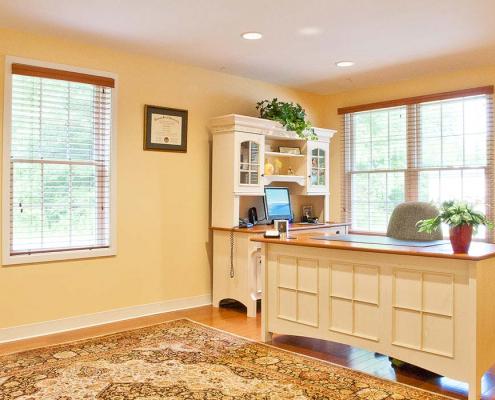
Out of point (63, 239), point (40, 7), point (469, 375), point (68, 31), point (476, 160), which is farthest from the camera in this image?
point (476, 160)

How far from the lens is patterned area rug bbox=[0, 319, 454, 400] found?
2686mm

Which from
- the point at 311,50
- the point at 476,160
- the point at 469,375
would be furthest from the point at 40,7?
the point at 476,160

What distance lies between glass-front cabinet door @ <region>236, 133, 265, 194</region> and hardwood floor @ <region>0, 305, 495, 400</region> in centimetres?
125

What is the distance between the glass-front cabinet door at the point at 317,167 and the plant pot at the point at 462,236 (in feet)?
9.37

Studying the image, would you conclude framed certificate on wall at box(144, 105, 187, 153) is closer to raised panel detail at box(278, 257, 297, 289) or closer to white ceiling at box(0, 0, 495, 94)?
white ceiling at box(0, 0, 495, 94)

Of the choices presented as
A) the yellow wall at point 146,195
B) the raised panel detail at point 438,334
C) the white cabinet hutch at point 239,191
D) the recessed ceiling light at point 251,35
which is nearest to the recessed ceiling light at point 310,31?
the recessed ceiling light at point 251,35

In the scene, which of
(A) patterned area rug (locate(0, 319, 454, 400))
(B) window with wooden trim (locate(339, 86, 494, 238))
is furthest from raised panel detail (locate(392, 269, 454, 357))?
(B) window with wooden trim (locate(339, 86, 494, 238))

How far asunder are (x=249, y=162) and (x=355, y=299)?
7.02 ft

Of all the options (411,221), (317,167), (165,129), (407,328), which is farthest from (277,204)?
(407,328)

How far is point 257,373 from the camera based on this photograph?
2988mm

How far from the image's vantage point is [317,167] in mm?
5656

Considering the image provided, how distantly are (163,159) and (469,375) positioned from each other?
3.17 meters

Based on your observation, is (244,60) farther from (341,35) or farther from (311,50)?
(341,35)

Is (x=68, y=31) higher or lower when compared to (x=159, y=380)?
higher
